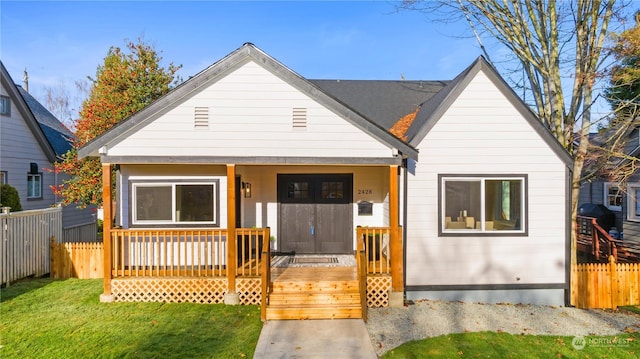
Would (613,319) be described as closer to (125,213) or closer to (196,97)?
(196,97)

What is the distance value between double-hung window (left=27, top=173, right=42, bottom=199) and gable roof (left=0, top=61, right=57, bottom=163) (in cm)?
96

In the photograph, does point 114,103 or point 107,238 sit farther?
point 114,103

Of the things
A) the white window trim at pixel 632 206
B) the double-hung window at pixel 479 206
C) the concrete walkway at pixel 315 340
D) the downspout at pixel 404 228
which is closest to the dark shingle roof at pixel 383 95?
the downspout at pixel 404 228

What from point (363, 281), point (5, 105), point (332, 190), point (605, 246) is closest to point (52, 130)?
point (5, 105)

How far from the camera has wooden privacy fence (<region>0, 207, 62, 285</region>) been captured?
877cm

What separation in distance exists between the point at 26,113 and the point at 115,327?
1211 centimetres

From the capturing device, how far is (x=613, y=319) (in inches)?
312

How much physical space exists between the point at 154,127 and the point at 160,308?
4027 mm

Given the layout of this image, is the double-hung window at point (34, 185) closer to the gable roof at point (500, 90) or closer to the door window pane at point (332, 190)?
the door window pane at point (332, 190)

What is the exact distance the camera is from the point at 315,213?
10.6 m

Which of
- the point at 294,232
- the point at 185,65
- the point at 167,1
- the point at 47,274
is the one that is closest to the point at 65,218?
the point at 47,274

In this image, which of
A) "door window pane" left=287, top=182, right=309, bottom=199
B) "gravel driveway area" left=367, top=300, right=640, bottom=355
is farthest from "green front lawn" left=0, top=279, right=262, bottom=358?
"door window pane" left=287, top=182, right=309, bottom=199

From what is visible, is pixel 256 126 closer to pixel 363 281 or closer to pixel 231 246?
pixel 231 246

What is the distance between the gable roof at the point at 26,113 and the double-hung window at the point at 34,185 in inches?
37.7
